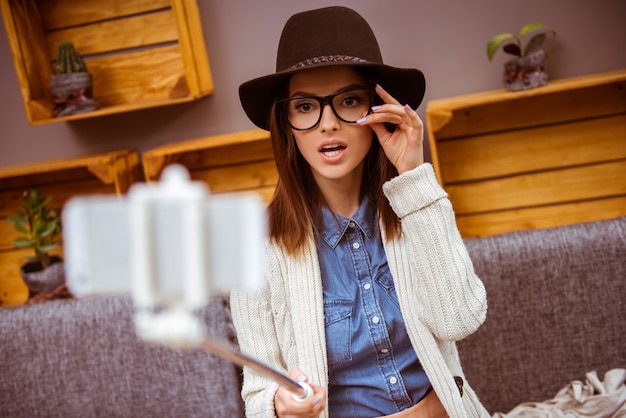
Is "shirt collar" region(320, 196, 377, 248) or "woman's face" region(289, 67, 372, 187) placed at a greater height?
"woman's face" region(289, 67, 372, 187)

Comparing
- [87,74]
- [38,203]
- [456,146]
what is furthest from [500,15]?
[38,203]

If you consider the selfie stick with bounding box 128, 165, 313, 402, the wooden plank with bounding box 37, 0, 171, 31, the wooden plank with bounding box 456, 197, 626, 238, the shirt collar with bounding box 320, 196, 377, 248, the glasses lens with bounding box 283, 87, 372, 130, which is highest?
the wooden plank with bounding box 37, 0, 171, 31

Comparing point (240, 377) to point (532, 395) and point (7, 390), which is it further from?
point (532, 395)

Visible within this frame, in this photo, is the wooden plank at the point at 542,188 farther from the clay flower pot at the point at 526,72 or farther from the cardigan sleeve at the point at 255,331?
the cardigan sleeve at the point at 255,331

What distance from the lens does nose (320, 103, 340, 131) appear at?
1.01 m

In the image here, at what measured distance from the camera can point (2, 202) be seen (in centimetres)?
205

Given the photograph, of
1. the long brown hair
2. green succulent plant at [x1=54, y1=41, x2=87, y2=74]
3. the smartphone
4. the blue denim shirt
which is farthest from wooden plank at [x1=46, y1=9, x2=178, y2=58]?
the smartphone

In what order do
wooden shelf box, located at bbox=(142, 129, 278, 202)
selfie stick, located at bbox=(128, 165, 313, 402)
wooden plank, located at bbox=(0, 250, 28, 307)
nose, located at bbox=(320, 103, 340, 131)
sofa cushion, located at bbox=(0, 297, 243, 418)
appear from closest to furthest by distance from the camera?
selfie stick, located at bbox=(128, 165, 313, 402)
nose, located at bbox=(320, 103, 340, 131)
sofa cushion, located at bbox=(0, 297, 243, 418)
wooden shelf box, located at bbox=(142, 129, 278, 202)
wooden plank, located at bbox=(0, 250, 28, 307)

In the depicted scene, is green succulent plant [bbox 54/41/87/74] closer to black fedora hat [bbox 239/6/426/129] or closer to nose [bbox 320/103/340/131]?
black fedora hat [bbox 239/6/426/129]

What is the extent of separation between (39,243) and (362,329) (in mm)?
1157

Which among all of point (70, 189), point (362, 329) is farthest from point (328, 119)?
point (70, 189)

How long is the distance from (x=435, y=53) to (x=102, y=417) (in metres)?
1.32

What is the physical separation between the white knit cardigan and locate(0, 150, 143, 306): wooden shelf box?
0.90 meters

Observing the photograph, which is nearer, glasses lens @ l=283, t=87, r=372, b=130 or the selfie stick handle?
the selfie stick handle
